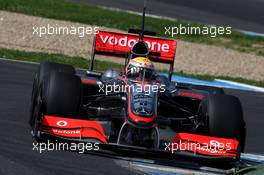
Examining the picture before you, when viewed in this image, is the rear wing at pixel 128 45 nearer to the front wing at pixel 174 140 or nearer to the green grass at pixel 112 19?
the front wing at pixel 174 140

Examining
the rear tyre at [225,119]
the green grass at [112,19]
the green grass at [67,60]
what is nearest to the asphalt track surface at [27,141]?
the rear tyre at [225,119]

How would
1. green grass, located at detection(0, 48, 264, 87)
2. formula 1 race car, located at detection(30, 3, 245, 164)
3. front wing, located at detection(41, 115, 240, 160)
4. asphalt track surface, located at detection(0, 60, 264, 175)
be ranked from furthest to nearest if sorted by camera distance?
1. green grass, located at detection(0, 48, 264, 87)
2. formula 1 race car, located at detection(30, 3, 245, 164)
3. front wing, located at detection(41, 115, 240, 160)
4. asphalt track surface, located at detection(0, 60, 264, 175)

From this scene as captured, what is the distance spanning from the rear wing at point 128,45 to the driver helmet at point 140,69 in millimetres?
1019

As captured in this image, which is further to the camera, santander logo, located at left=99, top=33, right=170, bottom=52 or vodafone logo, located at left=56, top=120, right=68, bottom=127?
santander logo, located at left=99, top=33, right=170, bottom=52

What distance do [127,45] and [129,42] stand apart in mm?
56

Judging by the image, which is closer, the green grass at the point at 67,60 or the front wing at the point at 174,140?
the front wing at the point at 174,140

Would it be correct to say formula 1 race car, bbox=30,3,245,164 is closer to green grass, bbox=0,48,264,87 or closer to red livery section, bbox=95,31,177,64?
red livery section, bbox=95,31,177,64

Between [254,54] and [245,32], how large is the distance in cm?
244

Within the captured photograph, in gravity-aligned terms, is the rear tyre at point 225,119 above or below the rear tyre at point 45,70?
below

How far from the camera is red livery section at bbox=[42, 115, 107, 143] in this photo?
448 inches

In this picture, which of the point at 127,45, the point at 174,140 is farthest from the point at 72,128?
the point at 127,45

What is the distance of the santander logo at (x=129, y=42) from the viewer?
13805mm

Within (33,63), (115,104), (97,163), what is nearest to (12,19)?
Result: (33,63)

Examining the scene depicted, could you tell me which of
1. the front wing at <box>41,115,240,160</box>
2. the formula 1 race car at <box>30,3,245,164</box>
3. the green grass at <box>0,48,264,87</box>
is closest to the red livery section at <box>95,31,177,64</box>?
the formula 1 race car at <box>30,3,245,164</box>
